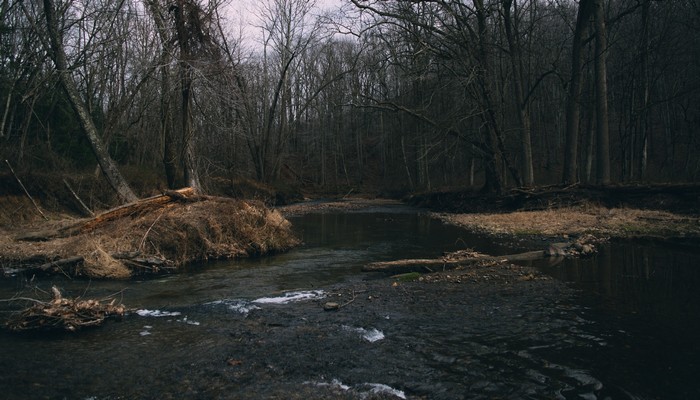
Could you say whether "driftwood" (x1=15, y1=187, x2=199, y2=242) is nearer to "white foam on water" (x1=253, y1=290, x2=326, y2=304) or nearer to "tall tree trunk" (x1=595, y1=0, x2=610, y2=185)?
"white foam on water" (x1=253, y1=290, x2=326, y2=304)

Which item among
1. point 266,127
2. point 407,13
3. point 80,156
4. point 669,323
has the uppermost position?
point 407,13

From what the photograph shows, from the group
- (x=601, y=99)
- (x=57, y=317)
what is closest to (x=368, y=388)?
(x=57, y=317)

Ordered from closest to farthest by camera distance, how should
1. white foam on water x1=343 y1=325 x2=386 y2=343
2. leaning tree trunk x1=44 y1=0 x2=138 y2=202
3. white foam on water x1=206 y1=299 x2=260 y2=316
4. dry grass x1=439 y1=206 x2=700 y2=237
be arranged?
1. white foam on water x1=343 y1=325 x2=386 y2=343
2. white foam on water x1=206 y1=299 x2=260 y2=316
3. dry grass x1=439 y1=206 x2=700 y2=237
4. leaning tree trunk x1=44 y1=0 x2=138 y2=202

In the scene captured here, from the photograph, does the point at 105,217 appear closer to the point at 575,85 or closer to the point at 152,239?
the point at 152,239

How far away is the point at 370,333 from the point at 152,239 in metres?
7.79

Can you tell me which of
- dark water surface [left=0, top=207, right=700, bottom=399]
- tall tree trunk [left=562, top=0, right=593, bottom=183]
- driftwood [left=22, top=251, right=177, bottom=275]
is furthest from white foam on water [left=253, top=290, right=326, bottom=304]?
tall tree trunk [left=562, top=0, right=593, bottom=183]

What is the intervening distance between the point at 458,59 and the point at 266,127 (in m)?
23.6

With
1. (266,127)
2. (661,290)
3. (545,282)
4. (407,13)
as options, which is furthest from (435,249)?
(266,127)

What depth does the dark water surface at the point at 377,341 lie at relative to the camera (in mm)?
4777

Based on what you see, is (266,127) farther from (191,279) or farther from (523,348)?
(523,348)

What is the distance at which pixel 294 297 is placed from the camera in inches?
338

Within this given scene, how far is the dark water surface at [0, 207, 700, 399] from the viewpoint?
15.7 feet

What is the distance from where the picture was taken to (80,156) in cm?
2288

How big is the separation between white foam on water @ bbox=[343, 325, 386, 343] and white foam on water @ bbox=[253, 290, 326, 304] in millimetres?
1892
